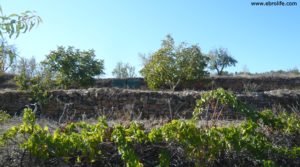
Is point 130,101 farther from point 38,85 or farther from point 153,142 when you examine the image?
point 153,142

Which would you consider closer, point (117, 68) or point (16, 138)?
point (16, 138)

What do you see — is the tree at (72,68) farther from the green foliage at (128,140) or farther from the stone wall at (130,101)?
the green foliage at (128,140)

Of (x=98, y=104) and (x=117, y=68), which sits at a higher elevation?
(x=117, y=68)

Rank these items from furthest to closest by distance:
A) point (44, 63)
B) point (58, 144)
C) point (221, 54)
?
point (221, 54) → point (44, 63) → point (58, 144)

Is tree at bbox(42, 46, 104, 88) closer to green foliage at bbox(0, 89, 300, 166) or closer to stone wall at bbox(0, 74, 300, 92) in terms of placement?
stone wall at bbox(0, 74, 300, 92)

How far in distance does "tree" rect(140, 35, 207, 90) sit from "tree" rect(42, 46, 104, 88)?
2.60 m

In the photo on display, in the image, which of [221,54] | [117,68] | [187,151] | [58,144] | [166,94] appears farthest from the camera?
[117,68]

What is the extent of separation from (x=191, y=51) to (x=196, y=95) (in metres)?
6.39

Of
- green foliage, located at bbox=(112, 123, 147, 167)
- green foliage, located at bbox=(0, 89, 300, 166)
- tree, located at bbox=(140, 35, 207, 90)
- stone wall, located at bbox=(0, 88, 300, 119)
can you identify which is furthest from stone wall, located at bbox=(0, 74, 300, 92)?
green foliage, located at bbox=(112, 123, 147, 167)

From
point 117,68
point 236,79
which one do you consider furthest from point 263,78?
point 117,68

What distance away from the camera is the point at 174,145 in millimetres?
3979

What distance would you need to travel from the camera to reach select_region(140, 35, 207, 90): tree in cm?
1803

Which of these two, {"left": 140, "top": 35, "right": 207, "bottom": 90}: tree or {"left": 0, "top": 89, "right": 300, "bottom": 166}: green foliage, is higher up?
{"left": 140, "top": 35, "right": 207, "bottom": 90}: tree

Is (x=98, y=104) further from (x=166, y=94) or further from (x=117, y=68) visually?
(x=117, y=68)
